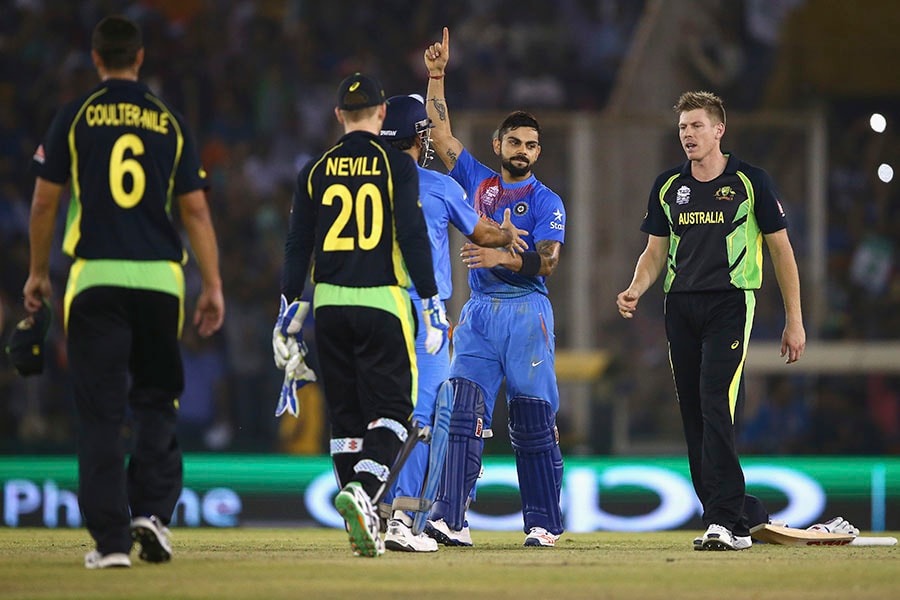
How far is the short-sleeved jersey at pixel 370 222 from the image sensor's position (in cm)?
627

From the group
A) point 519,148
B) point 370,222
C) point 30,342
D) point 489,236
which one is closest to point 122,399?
point 30,342

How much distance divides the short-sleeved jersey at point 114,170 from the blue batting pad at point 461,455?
2.26m

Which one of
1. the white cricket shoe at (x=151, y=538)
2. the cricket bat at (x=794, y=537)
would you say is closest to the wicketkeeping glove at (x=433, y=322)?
the white cricket shoe at (x=151, y=538)

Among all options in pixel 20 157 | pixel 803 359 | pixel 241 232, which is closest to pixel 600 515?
pixel 803 359

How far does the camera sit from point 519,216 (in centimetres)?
784

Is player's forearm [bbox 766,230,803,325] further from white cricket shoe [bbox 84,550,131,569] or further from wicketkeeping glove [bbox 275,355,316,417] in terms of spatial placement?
white cricket shoe [bbox 84,550,131,569]

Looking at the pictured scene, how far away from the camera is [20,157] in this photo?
600 inches

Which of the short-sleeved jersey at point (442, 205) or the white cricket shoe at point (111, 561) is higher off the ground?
the short-sleeved jersey at point (442, 205)

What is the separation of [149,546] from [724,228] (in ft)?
10.7

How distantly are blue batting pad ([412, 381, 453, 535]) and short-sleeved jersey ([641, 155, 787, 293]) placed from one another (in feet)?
4.36

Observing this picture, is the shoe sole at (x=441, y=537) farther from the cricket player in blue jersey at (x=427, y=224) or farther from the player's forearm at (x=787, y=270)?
the player's forearm at (x=787, y=270)

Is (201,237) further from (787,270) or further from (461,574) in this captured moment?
(787,270)

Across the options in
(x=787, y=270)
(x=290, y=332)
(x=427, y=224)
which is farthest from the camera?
(x=787, y=270)

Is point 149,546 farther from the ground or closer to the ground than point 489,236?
closer to the ground
